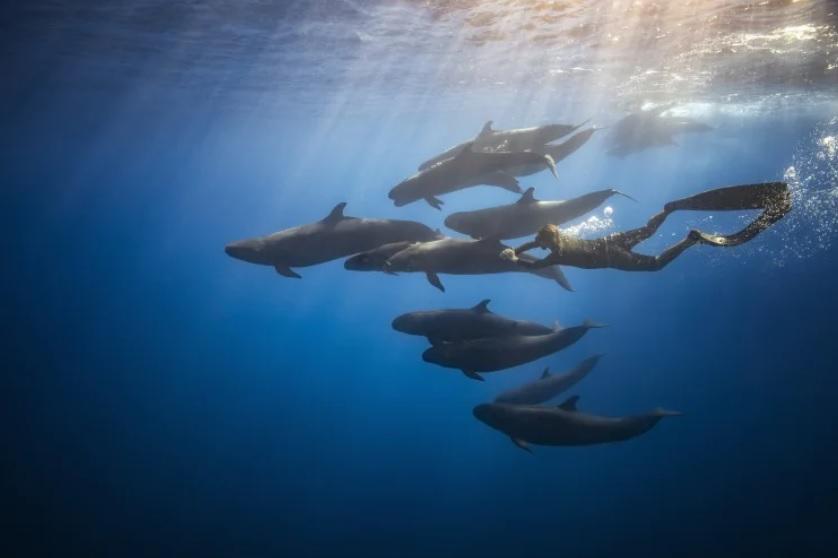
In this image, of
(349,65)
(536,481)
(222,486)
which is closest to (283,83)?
(349,65)

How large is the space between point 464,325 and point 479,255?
176cm

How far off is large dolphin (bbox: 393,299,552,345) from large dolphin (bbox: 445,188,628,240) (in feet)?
5.11

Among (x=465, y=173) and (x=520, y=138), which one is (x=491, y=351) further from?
(x=520, y=138)

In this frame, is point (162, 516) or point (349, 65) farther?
point (162, 516)

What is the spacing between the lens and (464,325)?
9914 millimetres

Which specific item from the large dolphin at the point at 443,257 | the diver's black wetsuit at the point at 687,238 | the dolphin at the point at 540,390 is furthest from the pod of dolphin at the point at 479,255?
the diver's black wetsuit at the point at 687,238

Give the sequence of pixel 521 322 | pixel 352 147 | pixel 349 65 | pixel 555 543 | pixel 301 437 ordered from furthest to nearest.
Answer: pixel 352 147 < pixel 301 437 < pixel 349 65 < pixel 555 543 < pixel 521 322

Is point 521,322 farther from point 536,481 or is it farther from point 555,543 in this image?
point 536,481

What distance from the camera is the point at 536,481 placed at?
92.9 feet

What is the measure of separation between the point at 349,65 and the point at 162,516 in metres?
28.5

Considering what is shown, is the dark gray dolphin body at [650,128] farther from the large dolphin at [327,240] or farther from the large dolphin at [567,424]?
the large dolphin at [327,240]

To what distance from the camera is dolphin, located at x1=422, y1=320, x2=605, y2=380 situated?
9.45 metres

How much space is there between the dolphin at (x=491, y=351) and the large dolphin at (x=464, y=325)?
24cm

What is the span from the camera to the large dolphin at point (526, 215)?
977 cm
